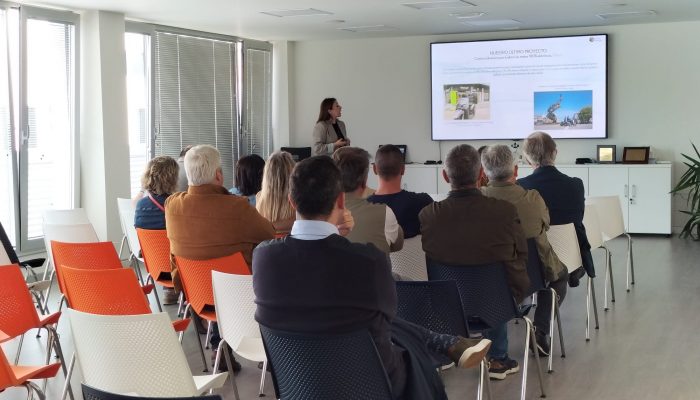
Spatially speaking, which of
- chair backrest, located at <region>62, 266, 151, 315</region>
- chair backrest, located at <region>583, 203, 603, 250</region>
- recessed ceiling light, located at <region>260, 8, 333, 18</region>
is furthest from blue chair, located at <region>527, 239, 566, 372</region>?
recessed ceiling light, located at <region>260, 8, 333, 18</region>

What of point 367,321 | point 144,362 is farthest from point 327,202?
point 144,362

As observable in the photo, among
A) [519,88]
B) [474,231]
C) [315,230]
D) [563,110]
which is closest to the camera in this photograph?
[315,230]

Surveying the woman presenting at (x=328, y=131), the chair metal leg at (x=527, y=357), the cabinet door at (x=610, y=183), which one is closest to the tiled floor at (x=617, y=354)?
the chair metal leg at (x=527, y=357)

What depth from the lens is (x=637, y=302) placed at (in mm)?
7000

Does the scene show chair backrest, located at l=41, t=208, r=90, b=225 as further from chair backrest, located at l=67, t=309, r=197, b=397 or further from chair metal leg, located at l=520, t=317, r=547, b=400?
chair backrest, located at l=67, t=309, r=197, b=397

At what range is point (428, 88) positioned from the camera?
12.5 m

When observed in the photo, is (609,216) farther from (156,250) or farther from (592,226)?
(156,250)

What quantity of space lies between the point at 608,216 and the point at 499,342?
2523 millimetres

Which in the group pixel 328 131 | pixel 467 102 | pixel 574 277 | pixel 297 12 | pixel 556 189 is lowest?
pixel 574 277

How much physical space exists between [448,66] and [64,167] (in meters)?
5.51

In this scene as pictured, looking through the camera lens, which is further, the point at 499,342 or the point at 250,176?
the point at 250,176

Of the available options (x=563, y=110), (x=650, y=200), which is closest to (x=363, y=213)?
Answer: (x=650, y=200)

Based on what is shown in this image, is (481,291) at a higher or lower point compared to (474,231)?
lower

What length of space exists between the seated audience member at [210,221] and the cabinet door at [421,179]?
24.9ft
